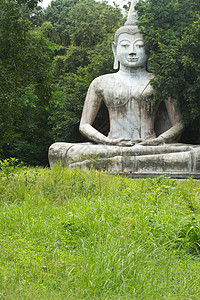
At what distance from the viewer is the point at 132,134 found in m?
12.2

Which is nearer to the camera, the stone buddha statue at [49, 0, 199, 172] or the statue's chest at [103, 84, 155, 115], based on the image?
the stone buddha statue at [49, 0, 199, 172]

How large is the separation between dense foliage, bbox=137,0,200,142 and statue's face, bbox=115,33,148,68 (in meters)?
0.29

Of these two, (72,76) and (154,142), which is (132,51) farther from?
(72,76)

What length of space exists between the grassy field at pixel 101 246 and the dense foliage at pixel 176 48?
5.25 m

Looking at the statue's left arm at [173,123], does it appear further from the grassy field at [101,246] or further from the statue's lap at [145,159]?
the grassy field at [101,246]

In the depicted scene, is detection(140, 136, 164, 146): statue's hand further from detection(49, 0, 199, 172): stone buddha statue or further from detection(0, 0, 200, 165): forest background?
detection(0, 0, 200, 165): forest background

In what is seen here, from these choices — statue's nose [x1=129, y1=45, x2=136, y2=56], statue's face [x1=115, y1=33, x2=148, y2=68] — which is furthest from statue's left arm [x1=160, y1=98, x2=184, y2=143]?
statue's nose [x1=129, y1=45, x2=136, y2=56]

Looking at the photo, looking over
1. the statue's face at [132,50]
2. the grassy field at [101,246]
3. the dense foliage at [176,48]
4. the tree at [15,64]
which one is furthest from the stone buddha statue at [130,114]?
the grassy field at [101,246]

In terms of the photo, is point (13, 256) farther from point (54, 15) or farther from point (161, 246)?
point (54, 15)

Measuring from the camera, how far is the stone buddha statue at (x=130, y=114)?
1090 cm

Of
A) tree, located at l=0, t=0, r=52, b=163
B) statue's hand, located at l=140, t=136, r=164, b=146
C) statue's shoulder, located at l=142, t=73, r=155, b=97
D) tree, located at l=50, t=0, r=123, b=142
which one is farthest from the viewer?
tree, located at l=50, t=0, r=123, b=142

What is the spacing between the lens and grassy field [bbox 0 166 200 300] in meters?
2.91

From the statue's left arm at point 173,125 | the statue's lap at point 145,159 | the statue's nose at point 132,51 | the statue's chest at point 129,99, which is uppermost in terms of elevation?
the statue's nose at point 132,51

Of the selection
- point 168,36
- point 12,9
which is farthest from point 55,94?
point 12,9
